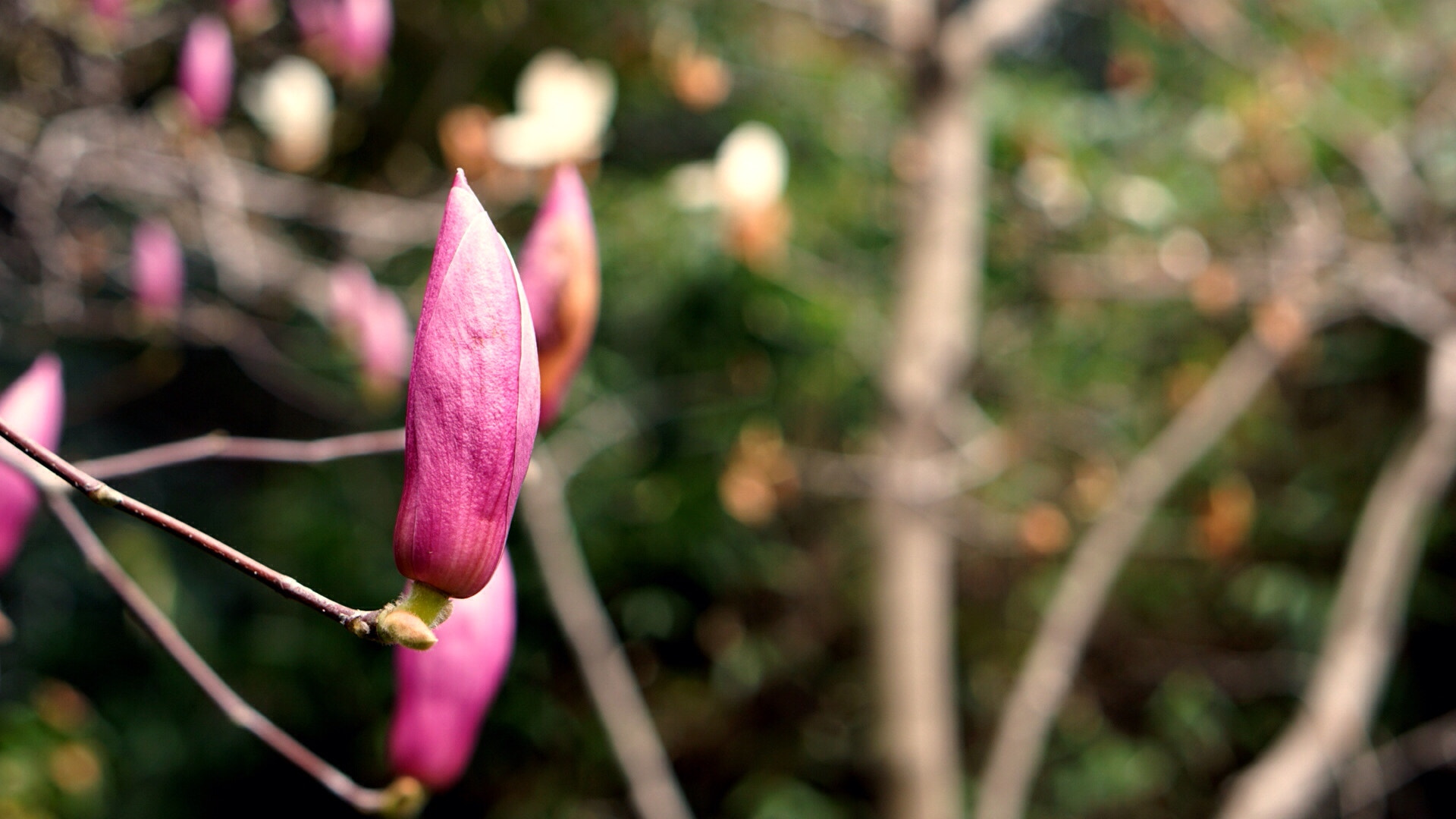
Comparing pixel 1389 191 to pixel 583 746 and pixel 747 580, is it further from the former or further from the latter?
pixel 583 746

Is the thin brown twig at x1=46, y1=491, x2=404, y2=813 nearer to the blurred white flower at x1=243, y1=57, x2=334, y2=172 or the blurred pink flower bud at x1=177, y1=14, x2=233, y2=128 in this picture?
the blurred pink flower bud at x1=177, y1=14, x2=233, y2=128

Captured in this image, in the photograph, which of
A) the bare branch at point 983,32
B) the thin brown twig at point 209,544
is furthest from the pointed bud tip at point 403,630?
the bare branch at point 983,32

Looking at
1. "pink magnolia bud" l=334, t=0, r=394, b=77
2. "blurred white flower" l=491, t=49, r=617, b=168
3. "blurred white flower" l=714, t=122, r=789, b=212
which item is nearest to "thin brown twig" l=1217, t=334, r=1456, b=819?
"blurred white flower" l=714, t=122, r=789, b=212

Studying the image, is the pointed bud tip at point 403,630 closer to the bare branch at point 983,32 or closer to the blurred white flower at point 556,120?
the blurred white flower at point 556,120

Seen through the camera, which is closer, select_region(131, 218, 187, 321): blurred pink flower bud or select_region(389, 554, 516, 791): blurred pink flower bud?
select_region(389, 554, 516, 791): blurred pink flower bud

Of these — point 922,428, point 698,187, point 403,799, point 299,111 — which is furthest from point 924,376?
point 403,799

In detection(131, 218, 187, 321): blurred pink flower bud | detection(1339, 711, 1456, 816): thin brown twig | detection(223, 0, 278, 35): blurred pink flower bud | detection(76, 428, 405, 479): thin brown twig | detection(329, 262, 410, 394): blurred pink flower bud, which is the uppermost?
detection(223, 0, 278, 35): blurred pink flower bud
